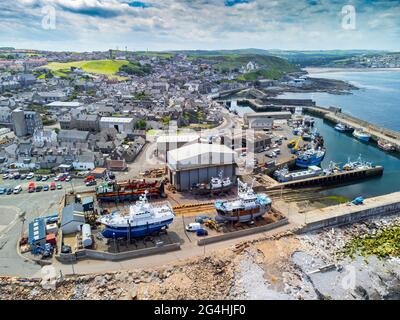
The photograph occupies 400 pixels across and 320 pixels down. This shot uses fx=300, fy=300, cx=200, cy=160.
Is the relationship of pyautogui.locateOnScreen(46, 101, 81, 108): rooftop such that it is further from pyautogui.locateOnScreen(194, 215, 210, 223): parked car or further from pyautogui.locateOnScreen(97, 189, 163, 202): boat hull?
pyautogui.locateOnScreen(194, 215, 210, 223): parked car

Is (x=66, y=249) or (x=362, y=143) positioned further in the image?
(x=362, y=143)

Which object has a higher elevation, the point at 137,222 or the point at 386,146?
the point at 386,146

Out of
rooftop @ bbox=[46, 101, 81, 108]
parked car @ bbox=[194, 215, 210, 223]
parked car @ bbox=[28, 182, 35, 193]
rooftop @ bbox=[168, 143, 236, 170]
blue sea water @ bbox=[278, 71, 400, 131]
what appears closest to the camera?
parked car @ bbox=[194, 215, 210, 223]

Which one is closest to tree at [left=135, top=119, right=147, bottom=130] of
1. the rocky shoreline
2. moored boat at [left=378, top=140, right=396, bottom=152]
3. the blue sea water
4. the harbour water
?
the harbour water

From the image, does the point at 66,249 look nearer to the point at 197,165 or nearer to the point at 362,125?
the point at 197,165

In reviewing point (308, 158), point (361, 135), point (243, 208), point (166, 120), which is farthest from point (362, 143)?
point (243, 208)

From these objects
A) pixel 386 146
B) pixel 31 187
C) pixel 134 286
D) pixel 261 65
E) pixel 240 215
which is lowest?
pixel 134 286

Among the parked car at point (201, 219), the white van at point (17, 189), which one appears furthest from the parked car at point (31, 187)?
the parked car at point (201, 219)
